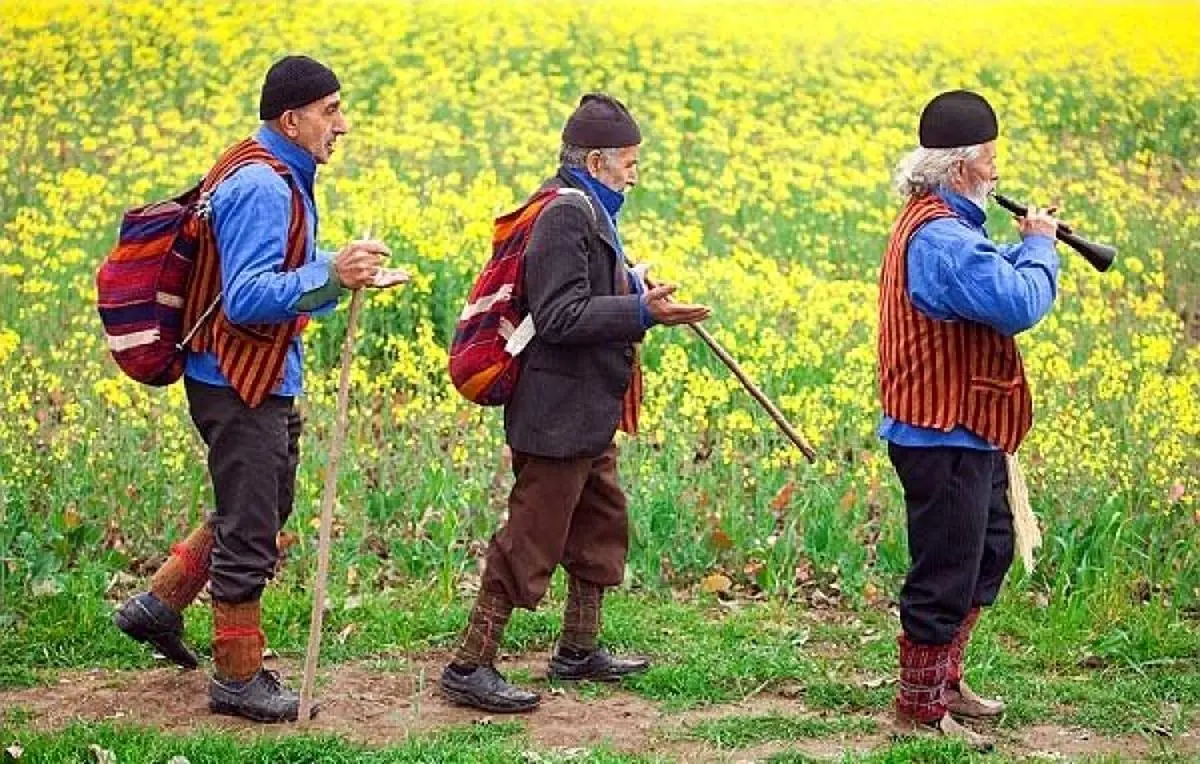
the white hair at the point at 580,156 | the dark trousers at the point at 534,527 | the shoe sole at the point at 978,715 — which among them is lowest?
the shoe sole at the point at 978,715

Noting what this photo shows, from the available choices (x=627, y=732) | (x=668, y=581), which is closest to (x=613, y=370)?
(x=627, y=732)

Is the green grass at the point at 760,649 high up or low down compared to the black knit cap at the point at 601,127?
down

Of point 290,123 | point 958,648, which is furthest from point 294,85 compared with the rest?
point 958,648

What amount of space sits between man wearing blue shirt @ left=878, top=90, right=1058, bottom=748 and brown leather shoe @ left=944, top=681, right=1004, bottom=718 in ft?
0.74

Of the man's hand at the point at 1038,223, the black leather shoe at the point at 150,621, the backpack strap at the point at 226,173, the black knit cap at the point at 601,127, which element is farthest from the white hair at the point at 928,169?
the black leather shoe at the point at 150,621

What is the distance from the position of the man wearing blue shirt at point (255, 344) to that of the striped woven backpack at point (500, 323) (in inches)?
19.3

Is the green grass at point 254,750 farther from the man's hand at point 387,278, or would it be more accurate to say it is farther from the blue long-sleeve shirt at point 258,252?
the man's hand at point 387,278

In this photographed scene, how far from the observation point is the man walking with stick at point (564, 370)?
5.69 metres

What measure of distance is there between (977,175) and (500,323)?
1.43 m

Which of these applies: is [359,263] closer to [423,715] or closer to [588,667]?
[423,715]

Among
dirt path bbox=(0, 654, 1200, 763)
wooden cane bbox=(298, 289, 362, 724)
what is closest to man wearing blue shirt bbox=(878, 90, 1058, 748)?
dirt path bbox=(0, 654, 1200, 763)

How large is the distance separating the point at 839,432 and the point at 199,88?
6102mm

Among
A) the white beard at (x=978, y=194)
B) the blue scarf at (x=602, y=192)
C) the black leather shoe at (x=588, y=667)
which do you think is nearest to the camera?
the white beard at (x=978, y=194)

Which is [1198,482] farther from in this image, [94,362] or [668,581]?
[94,362]
